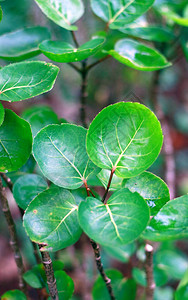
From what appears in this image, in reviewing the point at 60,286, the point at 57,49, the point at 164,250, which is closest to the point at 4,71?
the point at 57,49

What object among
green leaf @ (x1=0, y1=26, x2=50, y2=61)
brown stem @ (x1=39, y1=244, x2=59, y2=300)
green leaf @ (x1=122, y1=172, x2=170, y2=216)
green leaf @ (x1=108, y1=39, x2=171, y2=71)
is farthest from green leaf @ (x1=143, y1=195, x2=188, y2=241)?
green leaf @ (x1=0, y1=26, x2=50, y2=61)

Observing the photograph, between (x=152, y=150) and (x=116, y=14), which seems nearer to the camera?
(x=152, y=150)

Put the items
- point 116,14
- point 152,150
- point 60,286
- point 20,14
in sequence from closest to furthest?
point 152,150
point 60,286
point 116,14
point 20,14

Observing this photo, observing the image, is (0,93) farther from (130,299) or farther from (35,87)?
(130,299)

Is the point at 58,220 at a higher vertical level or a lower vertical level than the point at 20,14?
lower

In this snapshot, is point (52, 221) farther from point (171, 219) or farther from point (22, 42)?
point (22, 42)

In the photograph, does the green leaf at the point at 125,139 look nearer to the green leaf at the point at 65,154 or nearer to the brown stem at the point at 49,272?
the green leaf at the point at 65,154
